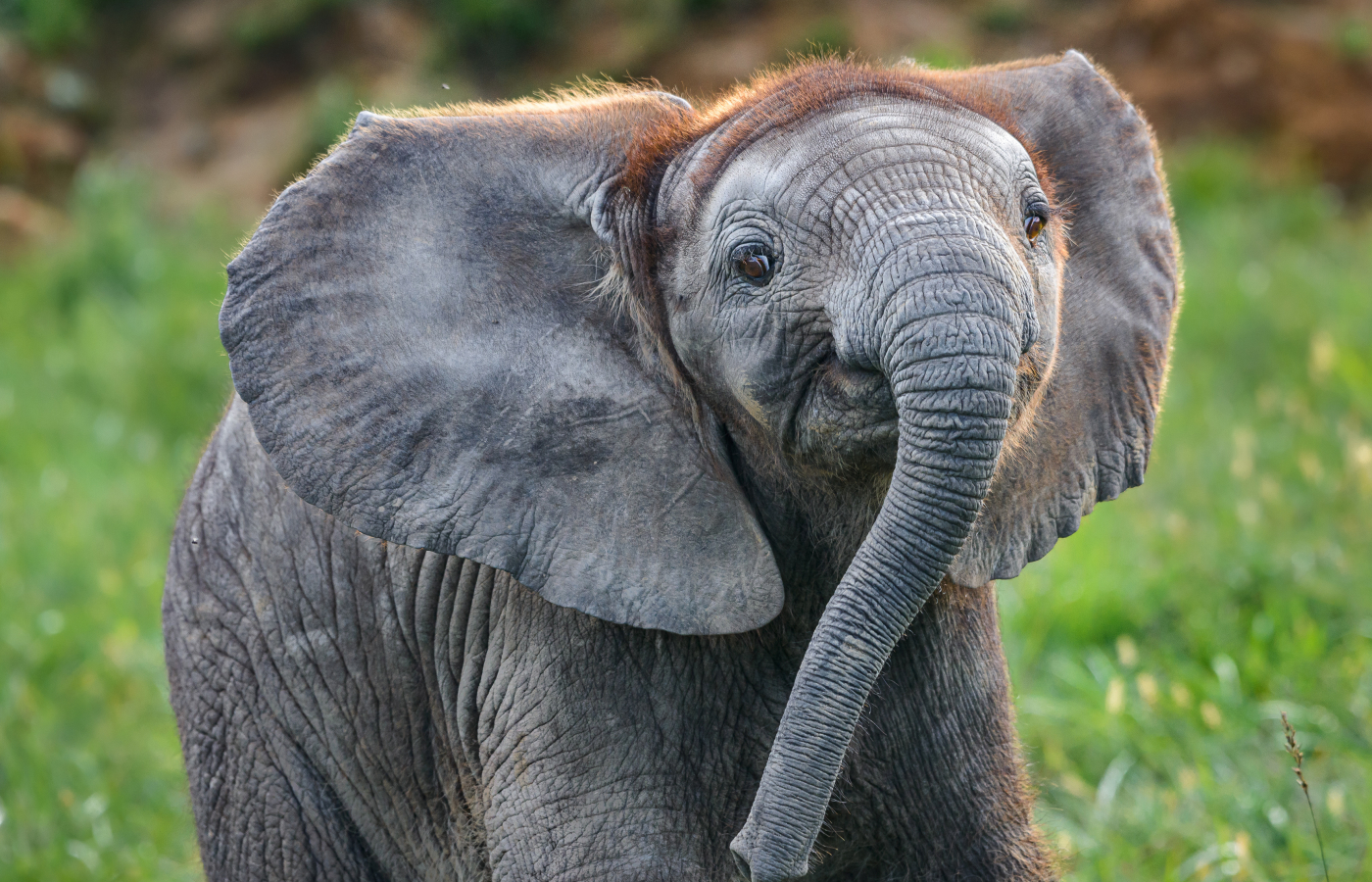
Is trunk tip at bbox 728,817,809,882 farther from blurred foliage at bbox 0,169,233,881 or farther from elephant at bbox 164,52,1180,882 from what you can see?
blurred foliage at bbox 0,169,233,881

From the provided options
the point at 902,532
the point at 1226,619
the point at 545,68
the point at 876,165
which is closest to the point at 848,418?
the point at 902,532

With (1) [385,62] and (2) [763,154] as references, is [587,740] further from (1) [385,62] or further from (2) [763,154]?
(1) [385,62]

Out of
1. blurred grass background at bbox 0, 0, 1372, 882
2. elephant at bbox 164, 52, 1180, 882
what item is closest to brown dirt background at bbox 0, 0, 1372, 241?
blurred grass background at bbox 0, 0, 1372, 882

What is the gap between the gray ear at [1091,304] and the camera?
2836 millimetres

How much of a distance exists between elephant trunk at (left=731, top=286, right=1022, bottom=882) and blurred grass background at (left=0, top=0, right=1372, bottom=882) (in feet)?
4.50

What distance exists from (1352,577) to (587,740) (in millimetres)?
3461

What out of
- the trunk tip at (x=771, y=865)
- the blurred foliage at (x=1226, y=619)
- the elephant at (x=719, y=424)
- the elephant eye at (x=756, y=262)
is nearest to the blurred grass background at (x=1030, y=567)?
the blurred foliage at (x=1226, y=619)

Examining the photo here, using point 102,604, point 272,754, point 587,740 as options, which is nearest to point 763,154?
point 587,740

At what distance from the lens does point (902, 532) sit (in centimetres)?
228

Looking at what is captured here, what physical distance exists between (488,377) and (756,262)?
1.85 ft

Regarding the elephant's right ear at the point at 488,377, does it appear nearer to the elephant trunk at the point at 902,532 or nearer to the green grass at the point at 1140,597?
the elephant trunk at the point at 902,532

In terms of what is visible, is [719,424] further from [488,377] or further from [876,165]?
[876,165]

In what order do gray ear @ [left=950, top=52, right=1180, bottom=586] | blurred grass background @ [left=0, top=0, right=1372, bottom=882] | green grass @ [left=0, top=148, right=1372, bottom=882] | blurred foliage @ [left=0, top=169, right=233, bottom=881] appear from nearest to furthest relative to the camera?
gray ear @ [left=950, top=52, right=1180, bottom=586] → green grass @ [left=0, top=148, right=1372, bottom=882] → blurred grass background @ [left=0, top=0, right=1372, bottom=882] → blurred foliage @ [left=0, top=169, right=233, bottom=881]

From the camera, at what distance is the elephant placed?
2.31m
